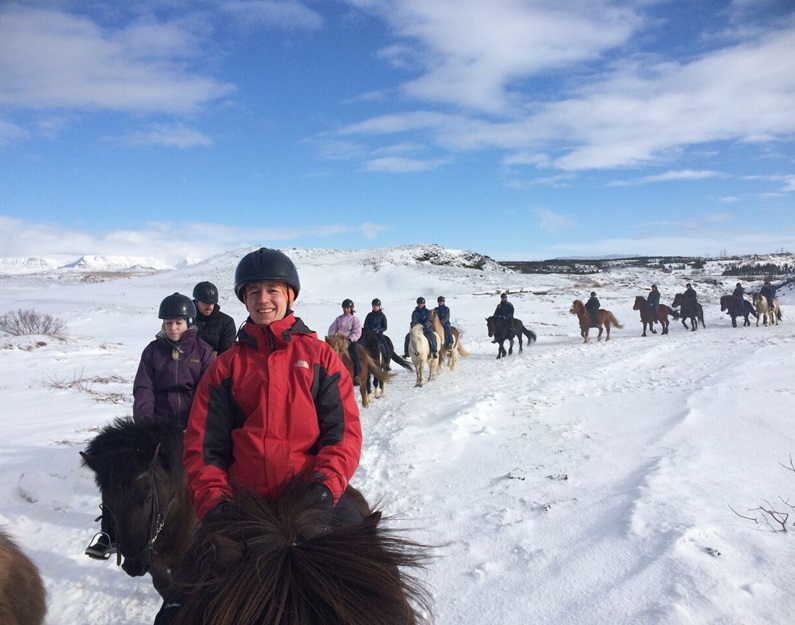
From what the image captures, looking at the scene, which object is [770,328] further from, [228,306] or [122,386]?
[228,306]

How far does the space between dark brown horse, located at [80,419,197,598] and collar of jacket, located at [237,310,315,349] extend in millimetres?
1184

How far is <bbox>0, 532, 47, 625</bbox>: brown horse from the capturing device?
2.16 m

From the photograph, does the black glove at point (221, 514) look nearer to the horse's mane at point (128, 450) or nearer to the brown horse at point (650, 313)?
the horse's mane at point (128, 450)

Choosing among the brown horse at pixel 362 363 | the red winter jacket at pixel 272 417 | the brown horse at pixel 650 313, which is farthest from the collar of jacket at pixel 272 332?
the brown horse at pixel 650 313

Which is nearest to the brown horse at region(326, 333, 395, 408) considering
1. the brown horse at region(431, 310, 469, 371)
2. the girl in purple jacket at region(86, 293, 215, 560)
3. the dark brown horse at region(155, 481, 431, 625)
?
the brown horse at region(431, 310, 469, 371)

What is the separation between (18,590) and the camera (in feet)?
7.43

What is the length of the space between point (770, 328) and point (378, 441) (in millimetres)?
19873

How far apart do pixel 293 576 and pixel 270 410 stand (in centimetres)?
91

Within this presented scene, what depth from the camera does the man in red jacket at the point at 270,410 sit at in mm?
2039

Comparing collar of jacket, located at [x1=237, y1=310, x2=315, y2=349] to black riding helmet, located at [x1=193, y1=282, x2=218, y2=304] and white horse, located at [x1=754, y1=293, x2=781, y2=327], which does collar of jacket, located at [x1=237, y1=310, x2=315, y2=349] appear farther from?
white horse, located at [x1=754, y1=293, x2=781, y2=327]

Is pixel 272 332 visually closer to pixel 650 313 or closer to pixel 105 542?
pixel 105 542

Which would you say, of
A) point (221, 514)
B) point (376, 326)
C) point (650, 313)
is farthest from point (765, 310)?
point (221, 514)

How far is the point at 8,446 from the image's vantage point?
19.4 ft

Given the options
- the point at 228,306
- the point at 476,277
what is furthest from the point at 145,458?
the point at 476,277
